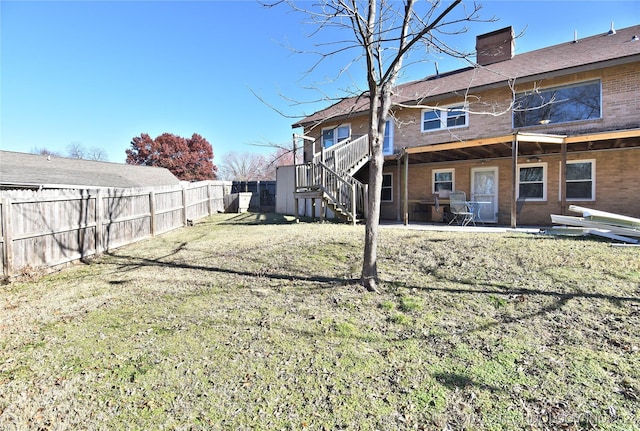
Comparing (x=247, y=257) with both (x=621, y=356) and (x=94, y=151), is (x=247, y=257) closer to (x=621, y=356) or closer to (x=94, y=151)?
(x=621, y=356)

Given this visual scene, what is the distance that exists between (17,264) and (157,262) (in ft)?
7.25

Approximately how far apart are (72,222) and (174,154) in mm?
34407

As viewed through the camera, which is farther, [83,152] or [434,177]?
[83,152]

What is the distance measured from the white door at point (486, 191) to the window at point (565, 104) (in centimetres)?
195

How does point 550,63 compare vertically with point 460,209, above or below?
above

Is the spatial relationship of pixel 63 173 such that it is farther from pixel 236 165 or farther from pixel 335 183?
pixel 236 165

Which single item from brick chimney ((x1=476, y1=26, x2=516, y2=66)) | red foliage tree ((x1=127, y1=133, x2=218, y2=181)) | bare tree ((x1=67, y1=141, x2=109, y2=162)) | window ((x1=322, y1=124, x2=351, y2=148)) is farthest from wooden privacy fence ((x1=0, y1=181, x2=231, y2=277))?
bare tree ((x1=67, y1=141, x2=109, y2=162))

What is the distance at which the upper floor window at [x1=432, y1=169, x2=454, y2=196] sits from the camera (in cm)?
1340

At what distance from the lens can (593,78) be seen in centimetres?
1022

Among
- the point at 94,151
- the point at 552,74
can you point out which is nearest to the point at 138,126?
the point at 94,151

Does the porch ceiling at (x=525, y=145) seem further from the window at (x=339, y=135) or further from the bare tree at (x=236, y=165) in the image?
the bare tree at (x=236, y=165)

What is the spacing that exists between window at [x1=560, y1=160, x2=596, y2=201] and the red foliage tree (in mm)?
36007

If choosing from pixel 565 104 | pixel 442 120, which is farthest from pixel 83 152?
pixel 565 104

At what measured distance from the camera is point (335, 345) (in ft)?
10.9
